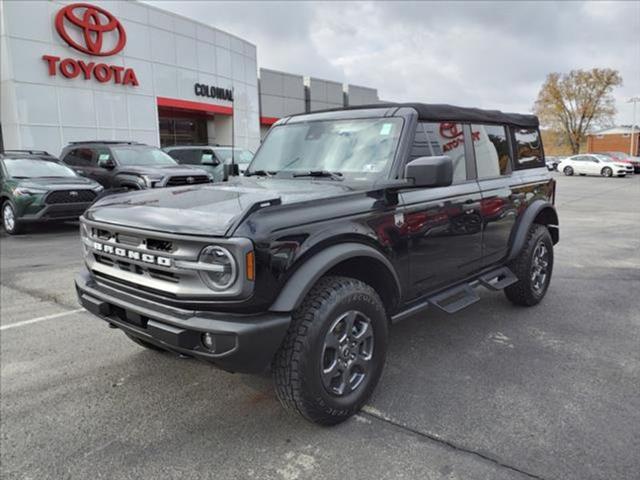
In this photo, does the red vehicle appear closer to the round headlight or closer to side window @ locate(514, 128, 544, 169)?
side window @ locate(514, 128, 544, 169)

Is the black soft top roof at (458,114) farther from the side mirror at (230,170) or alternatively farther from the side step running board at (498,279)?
the side mirror at (230,170)

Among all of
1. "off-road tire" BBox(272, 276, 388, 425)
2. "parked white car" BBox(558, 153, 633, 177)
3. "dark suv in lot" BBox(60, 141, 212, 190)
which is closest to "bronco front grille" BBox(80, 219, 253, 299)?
"off-road tire" BBox(272, 276, 388, 425)

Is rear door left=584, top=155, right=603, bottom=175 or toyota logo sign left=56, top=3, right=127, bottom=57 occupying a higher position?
toyota logo sign left=56, top=3, right=127, bottom=57

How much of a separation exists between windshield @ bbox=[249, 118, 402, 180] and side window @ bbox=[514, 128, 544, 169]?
80.5 inches

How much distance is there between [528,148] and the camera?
5301mm

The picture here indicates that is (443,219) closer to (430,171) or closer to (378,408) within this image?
(430,171)

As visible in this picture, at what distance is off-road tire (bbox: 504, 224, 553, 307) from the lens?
4848 millimetres

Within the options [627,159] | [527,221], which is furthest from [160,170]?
[627,159]

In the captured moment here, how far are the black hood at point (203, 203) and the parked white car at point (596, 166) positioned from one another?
35.9m

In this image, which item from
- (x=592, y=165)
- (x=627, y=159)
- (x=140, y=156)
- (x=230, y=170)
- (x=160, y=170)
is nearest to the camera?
(x=230, y=170)

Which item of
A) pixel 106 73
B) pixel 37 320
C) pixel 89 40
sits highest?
pixel 89 40

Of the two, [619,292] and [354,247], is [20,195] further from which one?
[619,292]

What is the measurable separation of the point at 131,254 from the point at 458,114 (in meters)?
2.83

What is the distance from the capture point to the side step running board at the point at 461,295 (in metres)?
3.60
